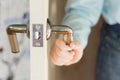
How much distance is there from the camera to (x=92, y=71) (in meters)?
1.03

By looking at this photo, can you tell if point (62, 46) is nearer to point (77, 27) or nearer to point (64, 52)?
point (64, 52)

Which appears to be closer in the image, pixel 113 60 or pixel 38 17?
pixel 38 17

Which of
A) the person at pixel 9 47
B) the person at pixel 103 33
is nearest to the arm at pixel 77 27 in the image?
the person at pixel 103 33

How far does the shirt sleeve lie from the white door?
21 centimetres

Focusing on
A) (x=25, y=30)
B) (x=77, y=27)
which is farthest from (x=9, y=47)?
(x=25, y=30)

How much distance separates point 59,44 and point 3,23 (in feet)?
0.76

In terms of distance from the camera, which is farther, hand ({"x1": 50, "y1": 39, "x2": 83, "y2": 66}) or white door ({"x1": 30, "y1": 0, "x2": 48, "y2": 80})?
hand ({"x1": 50, "y1": 39, "x2": 83, "y2": 66})

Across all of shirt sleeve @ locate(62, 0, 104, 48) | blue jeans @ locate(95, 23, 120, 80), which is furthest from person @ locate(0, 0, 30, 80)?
blue jeans @ locate(95, 23, 120, 80)

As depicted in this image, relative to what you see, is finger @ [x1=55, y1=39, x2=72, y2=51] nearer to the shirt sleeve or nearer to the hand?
the hand

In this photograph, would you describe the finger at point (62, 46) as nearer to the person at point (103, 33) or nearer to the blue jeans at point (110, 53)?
the person at point (103, 33)

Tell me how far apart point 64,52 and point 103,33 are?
312 millimetres

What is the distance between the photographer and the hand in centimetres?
55

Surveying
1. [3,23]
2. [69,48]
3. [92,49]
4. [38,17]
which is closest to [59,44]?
[69,48]

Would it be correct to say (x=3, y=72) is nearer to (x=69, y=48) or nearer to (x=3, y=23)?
(x=3, y=23)
